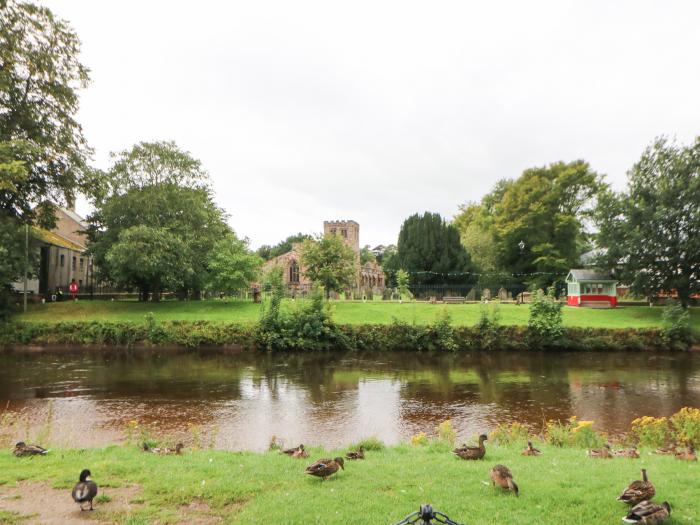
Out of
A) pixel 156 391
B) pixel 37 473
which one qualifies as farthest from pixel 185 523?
pixel 156 391

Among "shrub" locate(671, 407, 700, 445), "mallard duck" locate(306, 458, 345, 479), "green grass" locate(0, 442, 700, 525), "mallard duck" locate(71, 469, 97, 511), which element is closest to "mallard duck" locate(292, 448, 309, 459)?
"green grass" locate(0, 442, 700, 525)

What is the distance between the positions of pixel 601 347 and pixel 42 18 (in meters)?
40.4

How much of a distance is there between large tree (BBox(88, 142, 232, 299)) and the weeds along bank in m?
4.68

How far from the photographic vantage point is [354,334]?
31094 millimetres

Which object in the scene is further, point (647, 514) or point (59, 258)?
point (59, 258)

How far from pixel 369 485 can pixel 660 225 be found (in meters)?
36.1

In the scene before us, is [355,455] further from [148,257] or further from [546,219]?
[546,219]

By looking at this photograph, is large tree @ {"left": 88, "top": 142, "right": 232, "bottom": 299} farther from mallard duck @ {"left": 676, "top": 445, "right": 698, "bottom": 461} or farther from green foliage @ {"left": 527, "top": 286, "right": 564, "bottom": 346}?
mallard duck @ {"left": 676, "top": 445, "right": 698, "bottom": 461}

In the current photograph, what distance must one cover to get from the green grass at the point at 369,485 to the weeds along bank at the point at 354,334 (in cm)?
2109

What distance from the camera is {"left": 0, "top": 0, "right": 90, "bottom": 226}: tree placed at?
2748 cm

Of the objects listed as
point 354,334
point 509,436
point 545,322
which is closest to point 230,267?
point 354,334

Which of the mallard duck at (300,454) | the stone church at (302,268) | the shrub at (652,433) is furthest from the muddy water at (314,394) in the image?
the stone church at (302,268)

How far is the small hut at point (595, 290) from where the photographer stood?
40000mm

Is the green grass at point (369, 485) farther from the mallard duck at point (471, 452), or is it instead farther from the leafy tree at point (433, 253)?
the leafy tree at point (433, 253)
